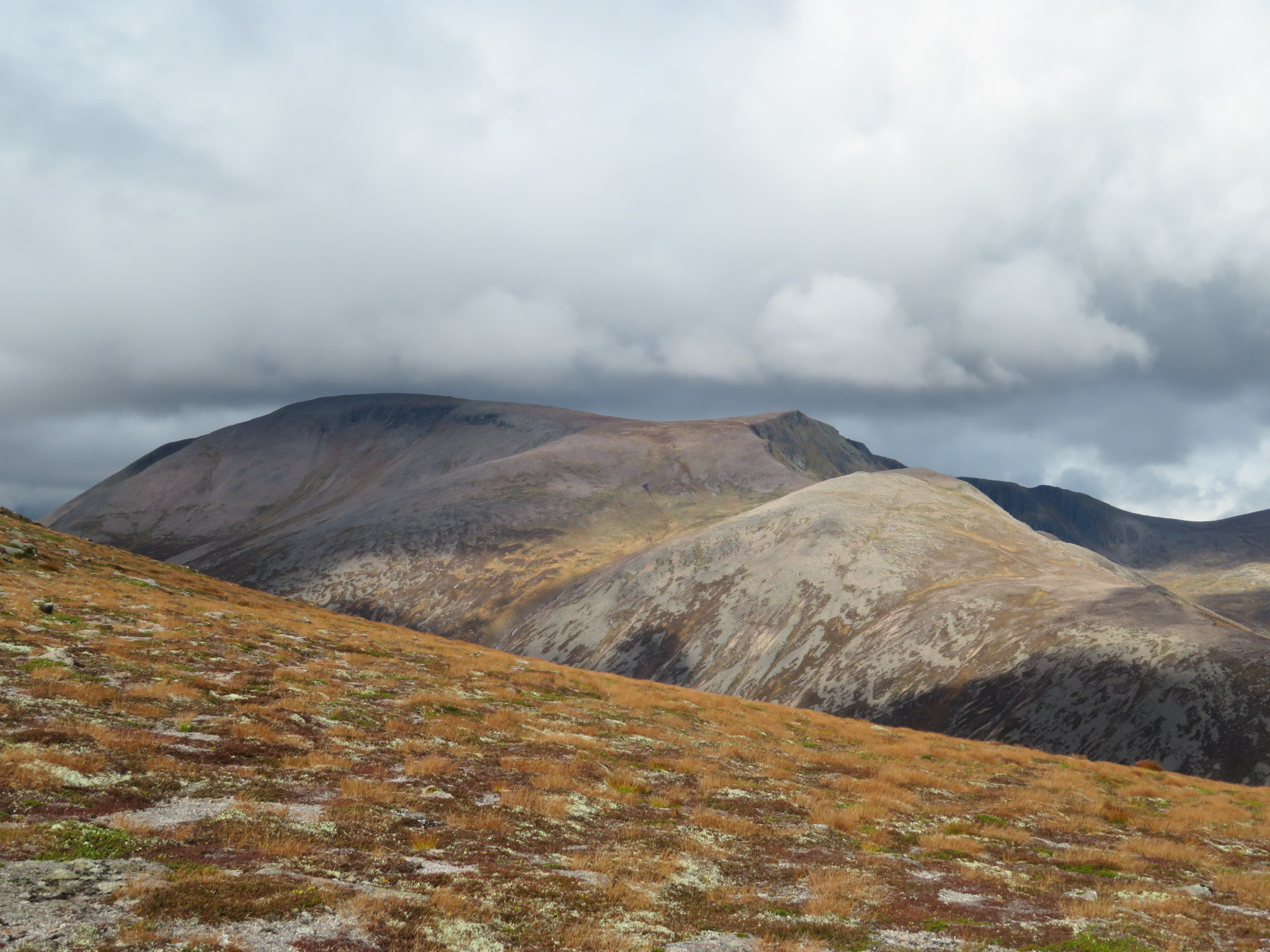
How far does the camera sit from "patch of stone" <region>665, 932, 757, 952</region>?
12.4 m

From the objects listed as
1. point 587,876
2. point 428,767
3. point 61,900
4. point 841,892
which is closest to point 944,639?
point 428,767

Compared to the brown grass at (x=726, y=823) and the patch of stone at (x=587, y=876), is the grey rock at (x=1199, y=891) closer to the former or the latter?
the brown grass at (x=726, y=823)

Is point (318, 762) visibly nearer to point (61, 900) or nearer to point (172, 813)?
point (172, 813)

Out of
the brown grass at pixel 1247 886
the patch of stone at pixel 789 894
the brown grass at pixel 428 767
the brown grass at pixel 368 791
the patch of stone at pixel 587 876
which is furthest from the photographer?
the brown grass at pixel 428 767

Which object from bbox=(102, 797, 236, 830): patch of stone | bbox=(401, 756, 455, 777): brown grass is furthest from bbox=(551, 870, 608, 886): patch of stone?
bbox=(401, 756, 455, 777): brown grass

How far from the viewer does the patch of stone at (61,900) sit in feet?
31.4

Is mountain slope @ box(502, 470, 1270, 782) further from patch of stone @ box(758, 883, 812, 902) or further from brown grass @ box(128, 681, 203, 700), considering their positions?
brown grass @ box(128, 681, 203, 700)

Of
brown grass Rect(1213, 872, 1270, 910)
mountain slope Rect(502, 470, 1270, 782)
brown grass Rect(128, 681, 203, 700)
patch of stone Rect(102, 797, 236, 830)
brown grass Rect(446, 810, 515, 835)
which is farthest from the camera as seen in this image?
mountain slope Rect(502, 470, 1270, 782)

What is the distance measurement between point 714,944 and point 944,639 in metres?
121

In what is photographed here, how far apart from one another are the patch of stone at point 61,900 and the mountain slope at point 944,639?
91948mm

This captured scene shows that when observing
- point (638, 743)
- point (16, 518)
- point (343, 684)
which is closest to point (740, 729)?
point (638, 743)

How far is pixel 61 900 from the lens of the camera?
10.6 meters

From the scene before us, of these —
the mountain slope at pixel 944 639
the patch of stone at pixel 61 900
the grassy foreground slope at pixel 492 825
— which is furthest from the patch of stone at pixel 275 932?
the mountain slope at pixel 944 639

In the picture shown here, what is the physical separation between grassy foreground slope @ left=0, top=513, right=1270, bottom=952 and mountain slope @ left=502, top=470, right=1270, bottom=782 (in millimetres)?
55114
